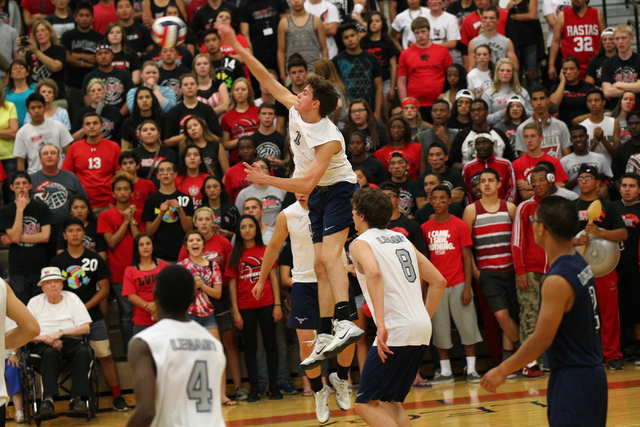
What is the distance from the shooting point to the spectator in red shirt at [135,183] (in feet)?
36.1

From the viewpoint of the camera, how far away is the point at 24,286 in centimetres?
1030

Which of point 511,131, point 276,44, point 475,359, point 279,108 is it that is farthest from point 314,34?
point 475,359

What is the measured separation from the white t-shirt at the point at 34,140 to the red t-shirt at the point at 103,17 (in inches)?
122

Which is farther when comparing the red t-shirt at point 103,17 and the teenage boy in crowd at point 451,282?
the red t-shirt at point 103,17

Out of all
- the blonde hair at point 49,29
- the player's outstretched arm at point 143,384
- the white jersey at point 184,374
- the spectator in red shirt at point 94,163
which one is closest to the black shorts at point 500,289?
the spectator in red shirt at point 94,163

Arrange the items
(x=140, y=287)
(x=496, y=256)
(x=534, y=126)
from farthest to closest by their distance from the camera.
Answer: (x=534, y=126)
(x=496, y=256)
(x=140, y=287)

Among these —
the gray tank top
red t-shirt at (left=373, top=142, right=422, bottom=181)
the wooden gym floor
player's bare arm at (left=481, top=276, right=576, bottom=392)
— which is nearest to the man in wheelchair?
the wooden gym floor

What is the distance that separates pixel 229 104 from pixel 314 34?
2.06m

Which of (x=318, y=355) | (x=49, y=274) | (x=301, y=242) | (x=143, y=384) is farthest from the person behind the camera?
(x=49, y=274)

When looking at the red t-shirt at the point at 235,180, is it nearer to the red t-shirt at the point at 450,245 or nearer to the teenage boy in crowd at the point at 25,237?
the teenage boy in crowd at the point at 25,237

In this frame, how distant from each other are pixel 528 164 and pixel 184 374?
8.46 metres

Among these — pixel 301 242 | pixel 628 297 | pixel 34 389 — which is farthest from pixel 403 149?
pixel 34 389

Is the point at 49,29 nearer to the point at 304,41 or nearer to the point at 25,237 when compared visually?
the point at 304,41

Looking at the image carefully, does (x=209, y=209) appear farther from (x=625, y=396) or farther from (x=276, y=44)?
(x=625, y=396)
